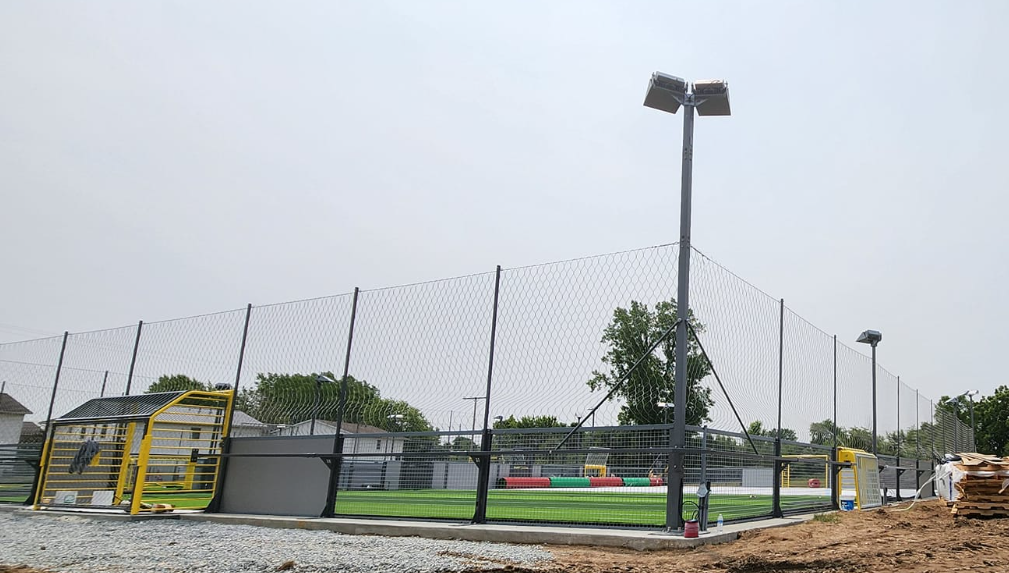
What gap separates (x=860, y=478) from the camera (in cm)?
1220

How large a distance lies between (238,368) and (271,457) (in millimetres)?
1945

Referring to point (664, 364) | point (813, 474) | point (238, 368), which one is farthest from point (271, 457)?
point (813, 474)

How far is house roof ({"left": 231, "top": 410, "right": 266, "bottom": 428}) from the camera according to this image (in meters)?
11.9

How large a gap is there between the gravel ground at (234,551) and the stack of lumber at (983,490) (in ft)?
21.7

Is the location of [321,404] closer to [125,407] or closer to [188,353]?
[125,407]

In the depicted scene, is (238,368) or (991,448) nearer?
(238,368)

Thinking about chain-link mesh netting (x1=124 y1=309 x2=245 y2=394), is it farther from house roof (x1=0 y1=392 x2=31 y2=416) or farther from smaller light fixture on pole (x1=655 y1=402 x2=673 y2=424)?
smaller light fixture on pole (x1=655 y1=402 x2=673 y2=424)

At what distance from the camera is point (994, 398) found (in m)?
54.8

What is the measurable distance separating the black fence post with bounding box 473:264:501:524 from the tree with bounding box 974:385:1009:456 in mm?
55328

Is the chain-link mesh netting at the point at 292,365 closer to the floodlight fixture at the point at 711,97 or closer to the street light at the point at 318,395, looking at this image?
the street light at the point at 318,395

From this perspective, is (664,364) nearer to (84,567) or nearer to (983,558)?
(983,558)

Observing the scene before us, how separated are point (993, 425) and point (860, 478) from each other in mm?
50816

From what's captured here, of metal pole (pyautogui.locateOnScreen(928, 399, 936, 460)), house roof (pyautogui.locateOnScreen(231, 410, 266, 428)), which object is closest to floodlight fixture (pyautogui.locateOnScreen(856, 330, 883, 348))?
metal pole (pyautogui.locateOnScreen(928, 399, 936, 460))

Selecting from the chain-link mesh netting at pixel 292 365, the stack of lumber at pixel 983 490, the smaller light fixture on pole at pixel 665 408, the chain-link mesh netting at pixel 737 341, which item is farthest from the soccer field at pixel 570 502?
the stack of lumber at pixel 983 490
